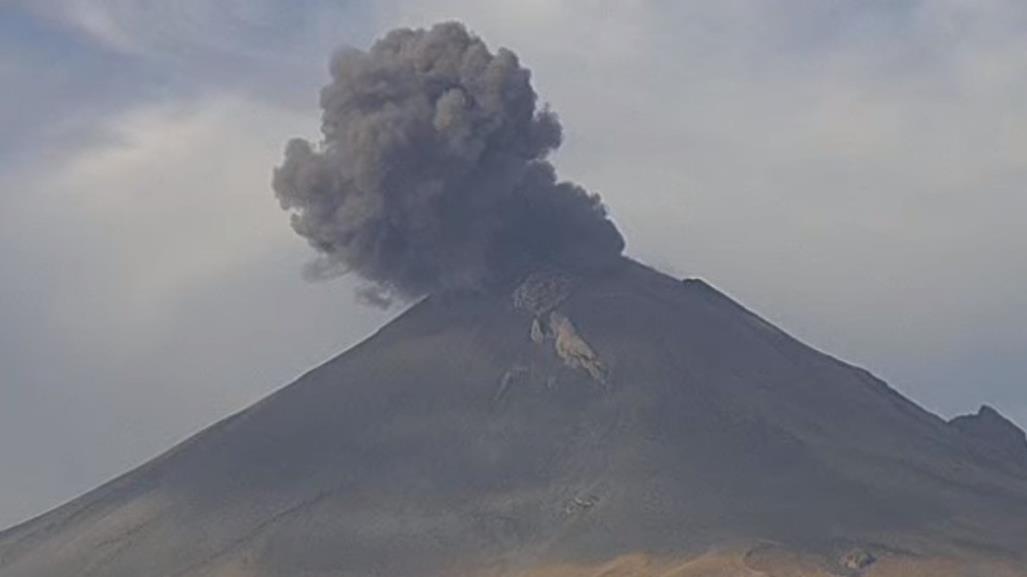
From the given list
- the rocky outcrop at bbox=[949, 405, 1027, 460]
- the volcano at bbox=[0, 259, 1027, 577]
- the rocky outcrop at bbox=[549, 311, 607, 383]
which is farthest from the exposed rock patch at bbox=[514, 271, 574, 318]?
the rocky outcrop at bbox=[949, 405, 1027, 460]

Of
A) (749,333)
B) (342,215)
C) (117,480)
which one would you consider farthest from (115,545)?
(749,333)

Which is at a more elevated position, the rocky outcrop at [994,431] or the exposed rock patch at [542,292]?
the exposed rock patch at [542,292]

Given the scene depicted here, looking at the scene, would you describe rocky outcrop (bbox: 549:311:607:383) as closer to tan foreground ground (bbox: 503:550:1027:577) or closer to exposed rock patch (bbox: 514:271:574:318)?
exposed rock patch (bbox: 514:271:574:318)

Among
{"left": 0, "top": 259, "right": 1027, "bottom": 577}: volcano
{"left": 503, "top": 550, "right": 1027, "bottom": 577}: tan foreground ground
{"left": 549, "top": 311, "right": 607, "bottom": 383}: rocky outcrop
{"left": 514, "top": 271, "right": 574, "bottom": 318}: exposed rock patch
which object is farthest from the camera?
{"left": 514, "top": 271, "right": 574, "bottom": 318}: exposed rock patch

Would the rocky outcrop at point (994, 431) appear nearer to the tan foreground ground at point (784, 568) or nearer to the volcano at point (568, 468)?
the volcano at point (568, 468)

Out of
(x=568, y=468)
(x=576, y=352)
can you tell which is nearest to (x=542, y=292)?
(x=576, y=352)

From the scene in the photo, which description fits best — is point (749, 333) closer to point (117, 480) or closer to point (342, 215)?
point (342, 215)

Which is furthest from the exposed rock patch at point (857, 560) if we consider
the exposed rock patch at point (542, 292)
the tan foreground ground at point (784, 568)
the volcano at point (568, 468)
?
the exposed rock patch at point (542, 292)

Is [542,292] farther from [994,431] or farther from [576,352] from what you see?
[994,431]
